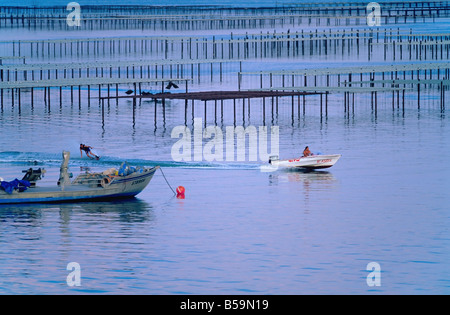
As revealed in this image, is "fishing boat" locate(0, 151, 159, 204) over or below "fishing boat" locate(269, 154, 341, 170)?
below

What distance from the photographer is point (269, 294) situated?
2970 centimetres

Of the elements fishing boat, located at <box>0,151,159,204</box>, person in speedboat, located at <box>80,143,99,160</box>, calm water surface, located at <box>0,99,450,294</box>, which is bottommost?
calm water surface, located at <box>0,99,450,294</box>

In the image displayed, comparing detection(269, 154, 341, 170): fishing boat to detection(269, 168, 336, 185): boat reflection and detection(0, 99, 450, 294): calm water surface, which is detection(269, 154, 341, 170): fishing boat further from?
detection(0, 99, 450, 294): calm water surface

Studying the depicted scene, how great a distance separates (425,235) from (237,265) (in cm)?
852

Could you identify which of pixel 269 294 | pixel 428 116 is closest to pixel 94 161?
pixel 269 294

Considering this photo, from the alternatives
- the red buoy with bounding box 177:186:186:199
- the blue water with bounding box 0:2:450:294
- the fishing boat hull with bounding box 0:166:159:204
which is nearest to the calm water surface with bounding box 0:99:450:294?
the blue water with bounding box 0:2:450:294

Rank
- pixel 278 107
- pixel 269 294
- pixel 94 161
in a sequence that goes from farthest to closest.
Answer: pixel 278 107
pixel 94 161
pixel 269 294

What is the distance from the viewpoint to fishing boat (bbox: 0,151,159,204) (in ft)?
142

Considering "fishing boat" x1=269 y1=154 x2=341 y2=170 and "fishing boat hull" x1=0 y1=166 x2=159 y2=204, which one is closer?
"fishing boat hull" x1=0 y1=166 x2=159 y2=204

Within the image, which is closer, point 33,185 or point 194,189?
point 33,185

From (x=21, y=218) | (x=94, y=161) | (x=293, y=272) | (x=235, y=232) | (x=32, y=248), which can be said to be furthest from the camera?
(x=94, y=161)
